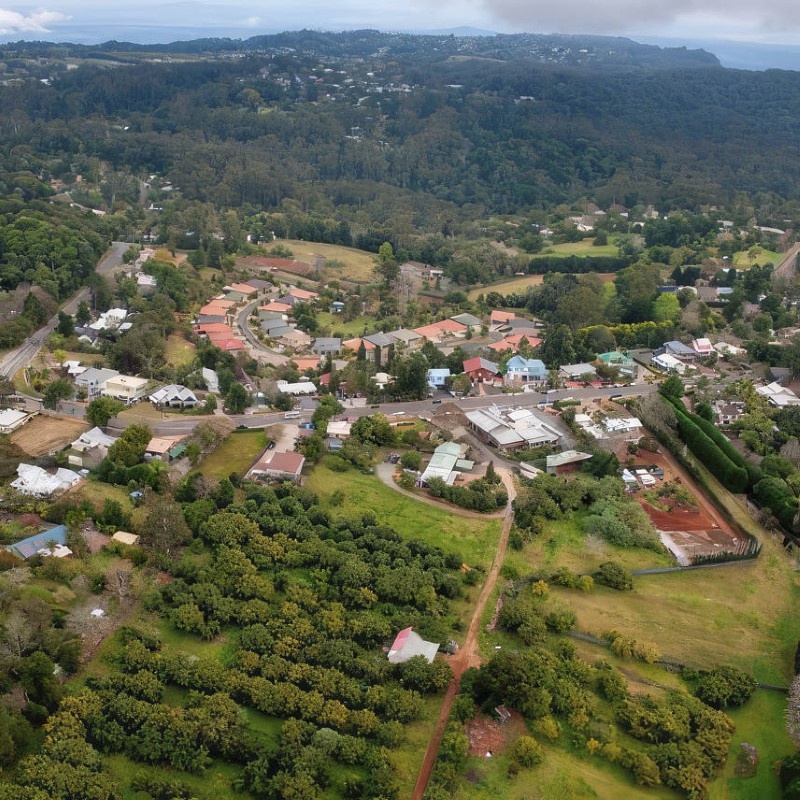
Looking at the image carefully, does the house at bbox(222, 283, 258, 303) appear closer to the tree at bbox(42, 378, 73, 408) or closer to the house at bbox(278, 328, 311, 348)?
the house at bbox(278, 328, 311, 348)

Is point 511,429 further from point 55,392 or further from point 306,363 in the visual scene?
point 55,392

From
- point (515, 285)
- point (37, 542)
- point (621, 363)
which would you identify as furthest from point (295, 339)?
point (37, 542)

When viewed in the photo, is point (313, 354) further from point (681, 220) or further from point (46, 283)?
point (681, 220)

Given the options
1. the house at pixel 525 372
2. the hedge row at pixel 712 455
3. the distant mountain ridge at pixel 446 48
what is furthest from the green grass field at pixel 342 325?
the distant mountain ridge at pixel 446 48

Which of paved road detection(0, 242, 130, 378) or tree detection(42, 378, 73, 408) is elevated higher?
tree detection(42, 378, 73, 408)

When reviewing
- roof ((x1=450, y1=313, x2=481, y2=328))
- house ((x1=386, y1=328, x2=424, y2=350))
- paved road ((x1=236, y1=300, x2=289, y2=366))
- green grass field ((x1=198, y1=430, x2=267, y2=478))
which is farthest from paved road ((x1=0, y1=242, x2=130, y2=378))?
roof ((x1=450, y1=313, x2=481, y2=328))

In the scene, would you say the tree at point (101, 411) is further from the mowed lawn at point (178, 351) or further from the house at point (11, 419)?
the mowed lawn at point (178, 351)

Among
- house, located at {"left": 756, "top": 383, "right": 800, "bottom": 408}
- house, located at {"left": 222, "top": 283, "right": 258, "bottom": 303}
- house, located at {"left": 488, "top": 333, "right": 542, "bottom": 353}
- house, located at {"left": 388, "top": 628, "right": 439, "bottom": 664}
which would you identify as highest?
house, located at {"left": 388, "top": 628, "right": 439, "bottom": 664}

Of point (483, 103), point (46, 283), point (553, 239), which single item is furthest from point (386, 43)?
point (46, 283)
